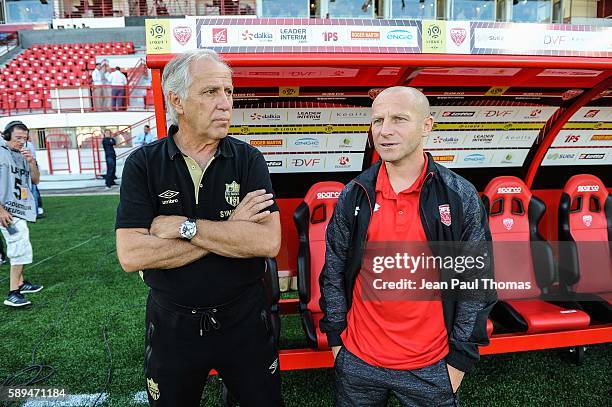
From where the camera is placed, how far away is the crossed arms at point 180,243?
1.58 metres

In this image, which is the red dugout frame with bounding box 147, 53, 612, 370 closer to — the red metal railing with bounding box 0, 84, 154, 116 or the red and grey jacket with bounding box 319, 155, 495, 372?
the red and grey jacket with bounding box 319, 155, 495, 372

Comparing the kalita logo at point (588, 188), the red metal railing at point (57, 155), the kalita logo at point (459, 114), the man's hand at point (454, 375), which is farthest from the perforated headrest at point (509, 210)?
the red metal railing at point (57, 155)

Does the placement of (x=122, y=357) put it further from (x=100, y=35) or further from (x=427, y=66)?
(x=100, y=35)

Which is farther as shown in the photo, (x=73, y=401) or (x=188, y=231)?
(x=73, y=401)

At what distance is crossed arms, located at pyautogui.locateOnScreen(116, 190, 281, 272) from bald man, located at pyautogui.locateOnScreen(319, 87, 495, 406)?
394 millimetres

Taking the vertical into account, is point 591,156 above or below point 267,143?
below

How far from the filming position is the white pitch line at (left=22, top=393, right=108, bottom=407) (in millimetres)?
2688

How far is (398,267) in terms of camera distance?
5.74 feet

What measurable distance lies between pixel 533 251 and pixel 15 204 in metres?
4.71

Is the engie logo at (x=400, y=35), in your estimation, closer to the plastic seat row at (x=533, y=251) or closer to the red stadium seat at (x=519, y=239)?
the plastic seat row at (x=533, y=251)

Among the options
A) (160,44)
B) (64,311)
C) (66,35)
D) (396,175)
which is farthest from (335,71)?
(66,35)

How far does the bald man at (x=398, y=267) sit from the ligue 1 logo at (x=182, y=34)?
43.6 inches

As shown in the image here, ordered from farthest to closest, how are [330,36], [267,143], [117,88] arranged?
[117,88] < [267,143] < [330,36]
